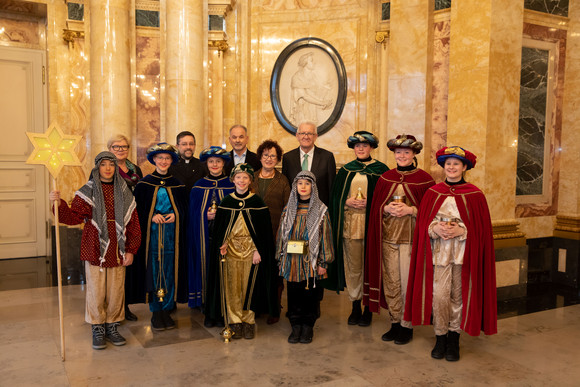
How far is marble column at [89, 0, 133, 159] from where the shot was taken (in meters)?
7.23

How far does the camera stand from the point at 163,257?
4.91 metres

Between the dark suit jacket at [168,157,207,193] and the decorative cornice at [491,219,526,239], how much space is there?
3.55 metres

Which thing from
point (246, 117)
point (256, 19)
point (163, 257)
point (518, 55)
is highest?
point (256, 19)

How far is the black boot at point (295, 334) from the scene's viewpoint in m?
4.65

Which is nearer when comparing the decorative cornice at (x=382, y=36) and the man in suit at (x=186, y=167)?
the man in suit at (x=186, y=167)

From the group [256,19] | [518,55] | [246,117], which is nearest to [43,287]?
[246,117]

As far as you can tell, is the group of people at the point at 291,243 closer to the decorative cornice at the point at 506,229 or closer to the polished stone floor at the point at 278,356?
the polished stone floor at the point at 278,356

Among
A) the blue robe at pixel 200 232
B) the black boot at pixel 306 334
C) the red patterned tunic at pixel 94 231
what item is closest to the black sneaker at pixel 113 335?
the red patterned tunic at pixel 94 231

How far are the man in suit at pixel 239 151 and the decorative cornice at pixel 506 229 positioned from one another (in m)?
2.95

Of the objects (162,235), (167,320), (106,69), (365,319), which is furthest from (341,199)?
(106,69)

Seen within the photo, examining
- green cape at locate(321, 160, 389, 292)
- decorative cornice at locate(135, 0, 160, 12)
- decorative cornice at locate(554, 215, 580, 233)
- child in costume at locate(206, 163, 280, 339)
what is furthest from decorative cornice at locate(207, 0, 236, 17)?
decorative cornice at locate(554, 215, 580, 233)

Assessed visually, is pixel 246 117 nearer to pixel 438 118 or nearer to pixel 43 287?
pixel 438 118

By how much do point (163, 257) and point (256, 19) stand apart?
16.2 ft

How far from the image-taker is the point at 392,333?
15.6 ft
